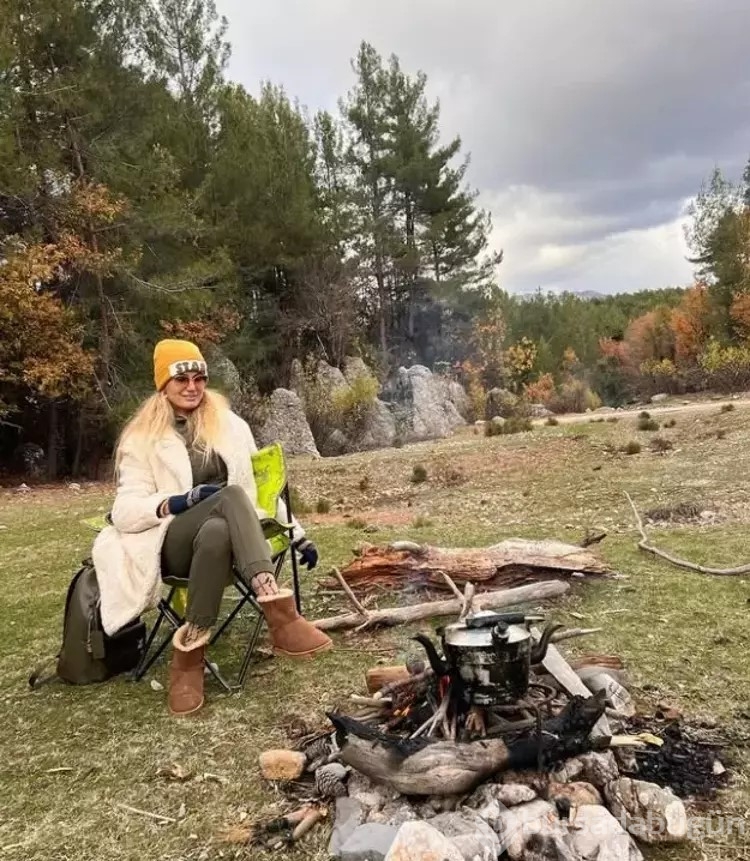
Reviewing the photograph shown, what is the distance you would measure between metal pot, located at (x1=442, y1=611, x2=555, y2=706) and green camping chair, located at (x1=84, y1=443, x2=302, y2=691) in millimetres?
959

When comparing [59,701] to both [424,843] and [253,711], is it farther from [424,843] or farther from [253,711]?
[424,843]

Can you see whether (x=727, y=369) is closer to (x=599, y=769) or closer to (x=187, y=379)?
(x=187, y=379)

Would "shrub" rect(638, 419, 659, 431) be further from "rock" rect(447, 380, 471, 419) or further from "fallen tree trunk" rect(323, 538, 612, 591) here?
"rock" rect(447, 380, 471, 419)

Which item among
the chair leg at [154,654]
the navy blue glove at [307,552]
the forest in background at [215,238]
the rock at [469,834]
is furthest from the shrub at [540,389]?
the rock at [469,834]

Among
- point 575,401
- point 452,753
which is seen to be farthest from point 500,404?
point 452,753

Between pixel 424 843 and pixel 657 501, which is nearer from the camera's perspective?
pixel 424 843

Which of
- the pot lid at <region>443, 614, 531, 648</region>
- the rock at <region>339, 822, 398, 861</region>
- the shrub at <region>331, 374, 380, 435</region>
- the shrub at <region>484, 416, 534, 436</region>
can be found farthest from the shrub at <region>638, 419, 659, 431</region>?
the rock at <region>339, 822, 398, 861</region>

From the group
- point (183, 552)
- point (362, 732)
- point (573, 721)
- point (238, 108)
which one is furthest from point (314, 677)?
point (238, 108)

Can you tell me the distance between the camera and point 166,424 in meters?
2.92

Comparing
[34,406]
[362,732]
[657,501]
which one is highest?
[34,406]

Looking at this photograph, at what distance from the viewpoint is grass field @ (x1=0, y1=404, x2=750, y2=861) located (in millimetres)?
1943

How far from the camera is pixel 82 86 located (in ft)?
38.9

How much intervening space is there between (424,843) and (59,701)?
1797 mm

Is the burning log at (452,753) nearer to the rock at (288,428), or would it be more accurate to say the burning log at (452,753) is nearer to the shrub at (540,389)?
the rock at (288,428)
